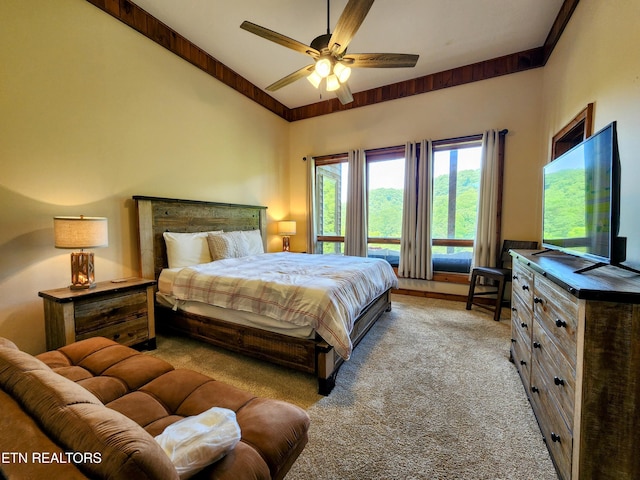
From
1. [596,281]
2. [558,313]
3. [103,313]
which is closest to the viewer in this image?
[596,281]

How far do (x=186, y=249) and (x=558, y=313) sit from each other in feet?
10.4

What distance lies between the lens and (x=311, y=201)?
16.2ft

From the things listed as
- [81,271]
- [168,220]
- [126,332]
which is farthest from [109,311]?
[168,220]

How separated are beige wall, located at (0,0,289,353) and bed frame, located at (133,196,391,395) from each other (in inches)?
6.1

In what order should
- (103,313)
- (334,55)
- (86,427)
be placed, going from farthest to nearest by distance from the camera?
(334,55), (103,313), (86,427)

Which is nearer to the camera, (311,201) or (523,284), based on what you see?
(523,284)

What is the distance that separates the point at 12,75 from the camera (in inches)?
77.6

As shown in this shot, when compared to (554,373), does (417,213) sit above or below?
above

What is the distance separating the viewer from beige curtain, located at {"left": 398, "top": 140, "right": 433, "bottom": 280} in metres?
3.95

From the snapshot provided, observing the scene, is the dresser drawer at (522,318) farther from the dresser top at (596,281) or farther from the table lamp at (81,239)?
the table lamp at (81,239)

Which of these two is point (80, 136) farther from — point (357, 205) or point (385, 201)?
point (385, 201)

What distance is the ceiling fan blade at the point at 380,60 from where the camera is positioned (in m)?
2.27

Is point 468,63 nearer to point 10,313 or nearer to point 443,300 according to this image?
point 443,300

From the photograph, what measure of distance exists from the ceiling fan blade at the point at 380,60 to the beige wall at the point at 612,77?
1273mm
